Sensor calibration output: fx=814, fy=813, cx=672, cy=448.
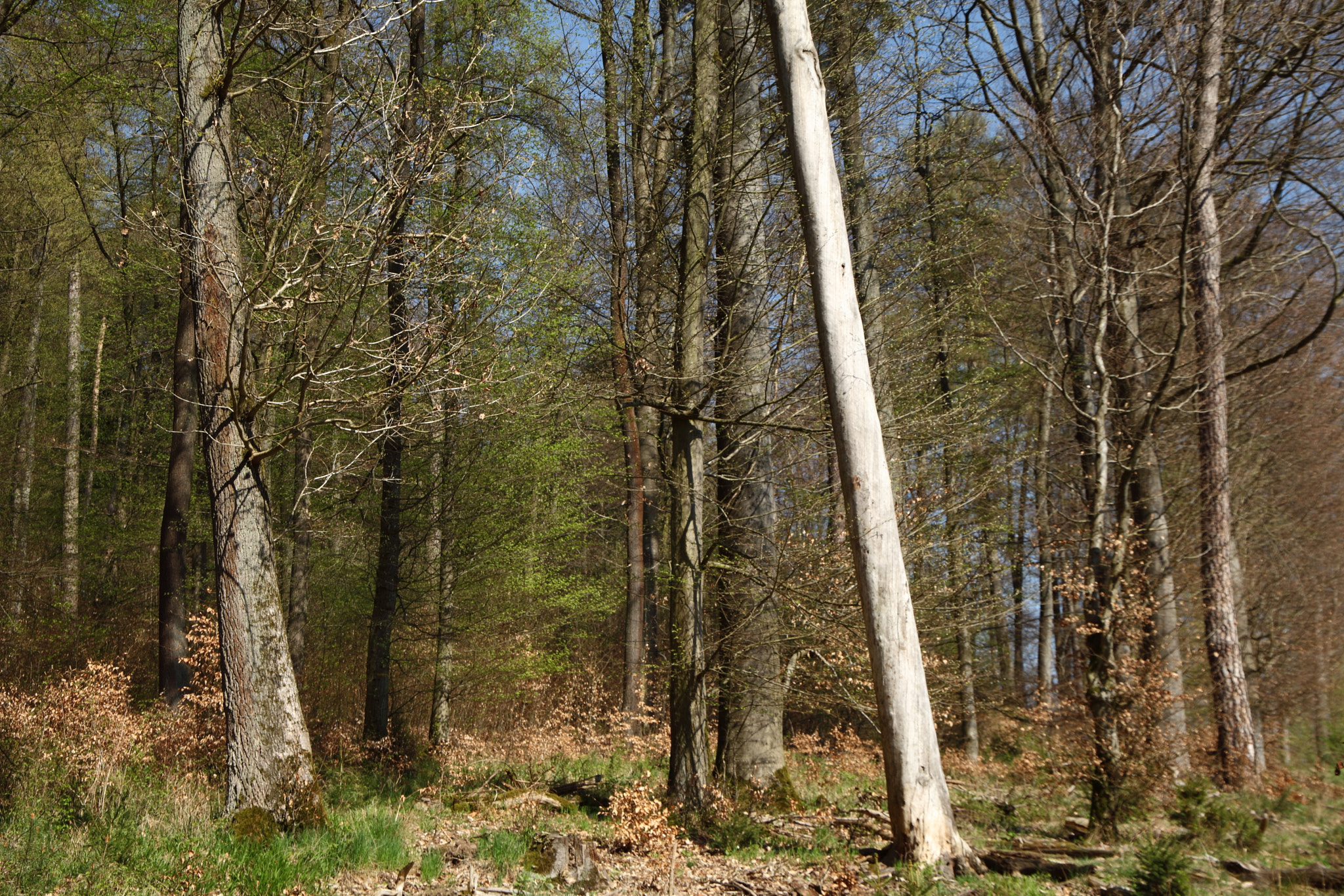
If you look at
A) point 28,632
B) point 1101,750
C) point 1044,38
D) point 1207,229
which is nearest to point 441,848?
point 1101,750

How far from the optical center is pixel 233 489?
19.7 ft

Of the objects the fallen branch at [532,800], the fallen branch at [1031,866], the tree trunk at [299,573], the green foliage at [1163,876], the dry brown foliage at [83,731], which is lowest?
the fallen branch at [532,800]

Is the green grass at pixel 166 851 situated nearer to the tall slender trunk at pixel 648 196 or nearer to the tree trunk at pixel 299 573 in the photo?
the tall slender trunk at pixel 648 196

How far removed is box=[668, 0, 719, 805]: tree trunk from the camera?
688 cm

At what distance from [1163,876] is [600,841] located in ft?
12.2

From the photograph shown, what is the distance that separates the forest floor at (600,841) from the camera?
4.39m

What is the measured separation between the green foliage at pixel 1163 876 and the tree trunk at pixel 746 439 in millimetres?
3281

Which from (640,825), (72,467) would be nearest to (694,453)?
(640,825)

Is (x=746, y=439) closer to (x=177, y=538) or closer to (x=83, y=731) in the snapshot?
(x=83, y=731)

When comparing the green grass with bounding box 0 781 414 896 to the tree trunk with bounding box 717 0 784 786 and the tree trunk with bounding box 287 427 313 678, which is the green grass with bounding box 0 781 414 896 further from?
the tree trunk with bounding box 287 427 313 678

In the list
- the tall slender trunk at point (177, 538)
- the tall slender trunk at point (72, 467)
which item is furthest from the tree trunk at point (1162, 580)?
the tall slender trunk at point (72, 467)

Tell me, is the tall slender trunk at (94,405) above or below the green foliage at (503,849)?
above

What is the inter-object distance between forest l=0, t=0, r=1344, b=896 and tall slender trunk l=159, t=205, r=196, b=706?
69mm

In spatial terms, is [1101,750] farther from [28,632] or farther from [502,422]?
[28,632]
